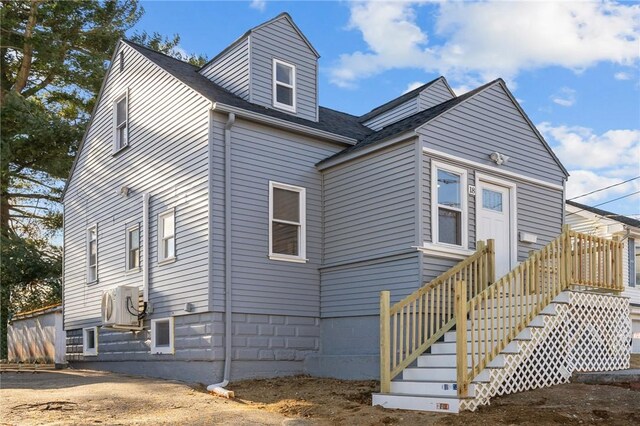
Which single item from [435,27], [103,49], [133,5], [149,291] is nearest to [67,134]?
[103,49]

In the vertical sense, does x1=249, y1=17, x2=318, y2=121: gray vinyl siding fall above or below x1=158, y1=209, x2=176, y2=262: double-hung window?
above

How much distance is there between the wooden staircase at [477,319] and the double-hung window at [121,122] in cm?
829

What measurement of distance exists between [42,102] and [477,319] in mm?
21785

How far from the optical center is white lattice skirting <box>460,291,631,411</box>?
360 inches

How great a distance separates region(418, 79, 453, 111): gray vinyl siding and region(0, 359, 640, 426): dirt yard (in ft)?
24.2

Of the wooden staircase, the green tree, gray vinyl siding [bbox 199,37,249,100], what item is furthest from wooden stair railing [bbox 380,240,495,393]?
the green tree

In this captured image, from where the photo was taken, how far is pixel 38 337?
19.8 meters

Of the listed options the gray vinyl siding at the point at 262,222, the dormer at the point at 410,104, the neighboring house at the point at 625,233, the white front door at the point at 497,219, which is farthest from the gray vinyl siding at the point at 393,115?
the neighboring house at the point at 625,233

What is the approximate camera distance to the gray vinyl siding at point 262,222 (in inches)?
460

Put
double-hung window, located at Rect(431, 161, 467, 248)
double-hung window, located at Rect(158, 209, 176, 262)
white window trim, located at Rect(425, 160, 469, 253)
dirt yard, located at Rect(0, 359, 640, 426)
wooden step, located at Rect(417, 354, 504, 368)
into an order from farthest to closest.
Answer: double-hung window, located at Rect(158, 209, 176, 262) → double-hung window, located at Rect(431, 161, 467, 248) → white window trim, located at Rect(425, 160, 469, 253) → wooden step, located at Rect(417, 354, 504, 368) → dirt yard, located at Rect(0, 359, 640, 426)

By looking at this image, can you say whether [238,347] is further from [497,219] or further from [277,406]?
[497,219]

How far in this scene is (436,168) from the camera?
1145cm

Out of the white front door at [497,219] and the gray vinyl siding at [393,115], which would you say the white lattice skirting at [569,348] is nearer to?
the white front door at [497,219]

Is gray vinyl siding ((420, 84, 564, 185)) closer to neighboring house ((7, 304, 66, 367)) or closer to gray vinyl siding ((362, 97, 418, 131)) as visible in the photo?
gray vinyl siding ((362, 97, 418, 131))
